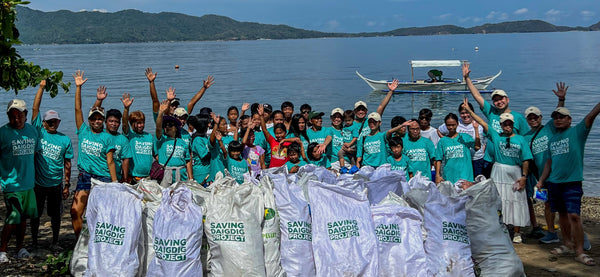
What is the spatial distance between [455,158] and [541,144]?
3.00 feet

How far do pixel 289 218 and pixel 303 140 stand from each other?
211cm

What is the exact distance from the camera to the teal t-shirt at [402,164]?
647cm

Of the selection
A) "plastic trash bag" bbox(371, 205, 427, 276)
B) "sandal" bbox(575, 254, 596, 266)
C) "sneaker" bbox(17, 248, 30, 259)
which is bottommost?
"sneaker" bbox(17, 248, 30, 259)

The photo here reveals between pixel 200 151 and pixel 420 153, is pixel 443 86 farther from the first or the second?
pixel 200 151

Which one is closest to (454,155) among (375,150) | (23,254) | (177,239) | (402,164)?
(402,164)

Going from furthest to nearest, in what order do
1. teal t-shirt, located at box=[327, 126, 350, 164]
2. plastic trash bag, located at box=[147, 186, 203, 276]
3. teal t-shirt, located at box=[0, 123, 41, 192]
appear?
teal t-shirt, located at box=[327, 126, 350, 164] → teal t-shirt, located at box=[0, 123, 41, 192] → plastic trash bag, located at box=[147, 186, 203, 276]

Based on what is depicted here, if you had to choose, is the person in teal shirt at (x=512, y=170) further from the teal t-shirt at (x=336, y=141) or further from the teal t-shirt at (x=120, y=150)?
the teal t-shirt at (x=120, y=150)

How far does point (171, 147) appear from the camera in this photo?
604 centimetres

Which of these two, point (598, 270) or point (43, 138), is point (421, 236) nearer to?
point (598, 270)

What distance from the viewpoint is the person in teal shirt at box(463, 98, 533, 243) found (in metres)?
6.03

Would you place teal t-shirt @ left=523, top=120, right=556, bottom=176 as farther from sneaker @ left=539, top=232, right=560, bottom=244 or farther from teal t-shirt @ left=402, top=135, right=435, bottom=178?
teal t-shirt @ left=402, top=135, right=435, bottom=178

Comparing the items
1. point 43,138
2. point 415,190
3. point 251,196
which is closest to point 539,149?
point 415,190

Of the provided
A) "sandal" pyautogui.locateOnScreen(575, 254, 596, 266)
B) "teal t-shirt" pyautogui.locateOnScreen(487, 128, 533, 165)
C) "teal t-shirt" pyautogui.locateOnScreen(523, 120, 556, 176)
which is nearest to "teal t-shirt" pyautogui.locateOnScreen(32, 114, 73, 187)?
"teal t-shirt" pyautogui.locateOnScreen(487, 128, 533, 165)

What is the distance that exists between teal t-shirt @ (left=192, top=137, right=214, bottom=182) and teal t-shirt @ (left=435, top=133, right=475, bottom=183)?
263cm
